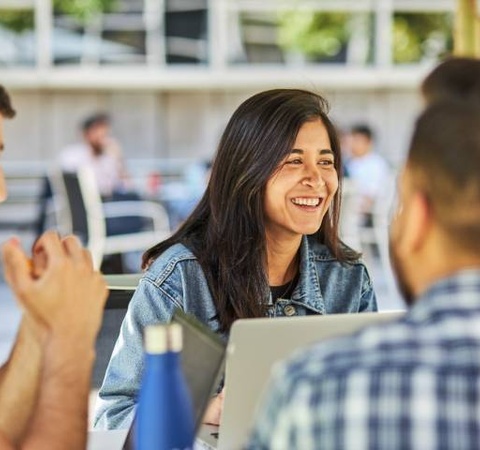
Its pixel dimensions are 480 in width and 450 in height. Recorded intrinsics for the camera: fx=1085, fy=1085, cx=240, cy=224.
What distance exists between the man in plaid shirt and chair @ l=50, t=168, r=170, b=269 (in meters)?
5.72

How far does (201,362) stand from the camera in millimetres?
1350

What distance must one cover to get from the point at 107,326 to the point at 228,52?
845cm

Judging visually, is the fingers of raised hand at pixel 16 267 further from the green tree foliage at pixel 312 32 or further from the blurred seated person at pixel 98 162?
the green tree foliage at pixel 312 32

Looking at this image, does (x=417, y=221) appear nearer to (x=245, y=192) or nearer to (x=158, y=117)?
(x=245, y=192)

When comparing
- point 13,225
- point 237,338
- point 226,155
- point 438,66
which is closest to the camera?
point 438,66

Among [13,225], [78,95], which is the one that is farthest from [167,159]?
[13,225]

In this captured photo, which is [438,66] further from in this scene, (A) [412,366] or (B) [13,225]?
(B) [13,225]

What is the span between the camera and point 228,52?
1054 centimetres

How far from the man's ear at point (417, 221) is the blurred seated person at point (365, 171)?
24.4 ft

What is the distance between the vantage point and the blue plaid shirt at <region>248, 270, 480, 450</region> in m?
0.96

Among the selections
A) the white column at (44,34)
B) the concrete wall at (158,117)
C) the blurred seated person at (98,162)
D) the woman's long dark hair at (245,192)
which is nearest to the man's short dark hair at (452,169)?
the woman's long dark hair at (245,192)

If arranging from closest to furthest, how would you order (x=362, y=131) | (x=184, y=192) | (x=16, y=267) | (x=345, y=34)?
(x=16, y=267) < (x=184, y=192) < (x=362, y=131) < (x=345, y=34)

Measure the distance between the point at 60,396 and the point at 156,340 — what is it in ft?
0.53

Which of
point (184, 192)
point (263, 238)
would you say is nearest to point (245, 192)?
point (263, 238)
